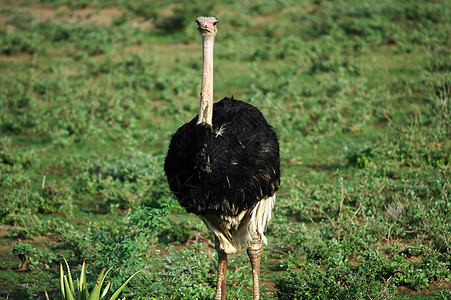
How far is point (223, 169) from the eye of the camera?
4207mm

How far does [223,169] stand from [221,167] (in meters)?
0.02

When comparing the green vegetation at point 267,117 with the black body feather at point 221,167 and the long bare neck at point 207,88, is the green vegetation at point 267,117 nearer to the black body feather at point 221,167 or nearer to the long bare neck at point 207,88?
the black body feather at point 221,167

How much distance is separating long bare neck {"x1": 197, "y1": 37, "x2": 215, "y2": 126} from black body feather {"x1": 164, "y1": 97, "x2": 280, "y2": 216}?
3.7 inches

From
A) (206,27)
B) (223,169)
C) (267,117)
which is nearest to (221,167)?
(223,169)

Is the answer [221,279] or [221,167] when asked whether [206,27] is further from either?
[221,279]

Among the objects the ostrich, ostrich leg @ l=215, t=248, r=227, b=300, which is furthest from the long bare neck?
ostrich leg @ l=215, t=248, r=227, b=300

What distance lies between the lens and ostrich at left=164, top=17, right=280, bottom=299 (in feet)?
13.9

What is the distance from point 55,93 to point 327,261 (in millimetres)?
6654

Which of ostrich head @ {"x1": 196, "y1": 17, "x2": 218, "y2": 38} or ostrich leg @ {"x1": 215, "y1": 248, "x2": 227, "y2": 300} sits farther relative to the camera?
ostrich leg @ {"x1": 215, "y1": 248, "x2": 227, "y2": 300}

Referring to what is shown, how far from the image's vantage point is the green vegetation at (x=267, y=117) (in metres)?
5.10

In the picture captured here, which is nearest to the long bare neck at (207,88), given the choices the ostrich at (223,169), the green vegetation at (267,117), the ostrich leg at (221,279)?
the ostrich at (223,169)

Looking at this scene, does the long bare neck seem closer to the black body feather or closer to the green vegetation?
the black body feather

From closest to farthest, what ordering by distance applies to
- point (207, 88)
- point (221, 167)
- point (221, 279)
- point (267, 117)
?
point (221, 167)
point (207, 88)
point (221, 279)
point (267, 117)

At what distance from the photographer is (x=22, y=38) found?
511 inches
